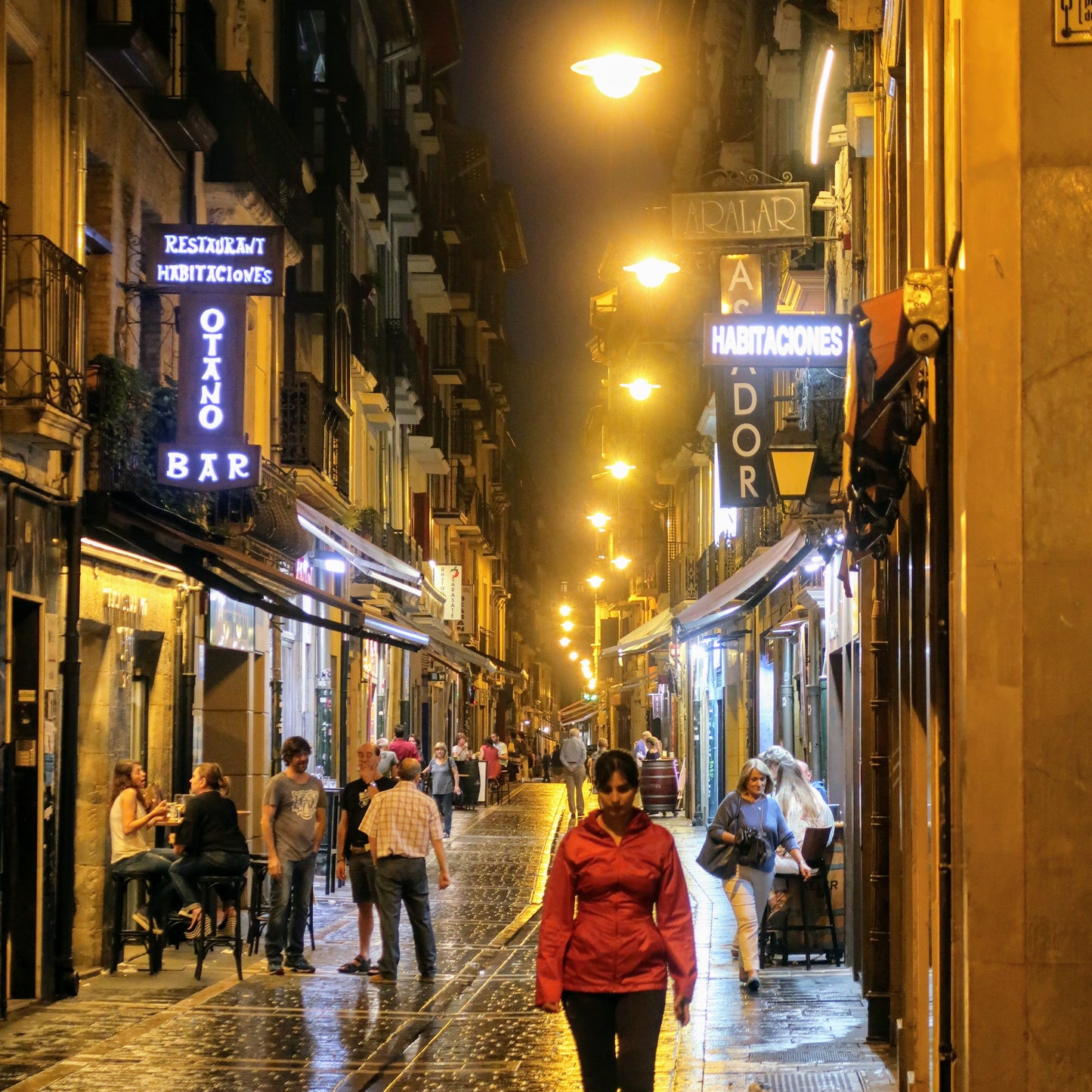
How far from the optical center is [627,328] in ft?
158

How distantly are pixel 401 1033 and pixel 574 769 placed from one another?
78.1 ft

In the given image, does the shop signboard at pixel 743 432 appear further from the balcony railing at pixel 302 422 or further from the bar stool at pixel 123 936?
the balcony railing at pixel 302 422

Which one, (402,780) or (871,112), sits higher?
(871,112)

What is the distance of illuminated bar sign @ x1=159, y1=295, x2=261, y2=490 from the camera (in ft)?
56.0

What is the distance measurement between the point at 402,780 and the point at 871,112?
21.4 feet

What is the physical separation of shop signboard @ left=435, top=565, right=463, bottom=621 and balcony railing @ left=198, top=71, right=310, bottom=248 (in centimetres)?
2716

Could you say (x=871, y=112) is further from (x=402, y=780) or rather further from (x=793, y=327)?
(x=402, y=780)

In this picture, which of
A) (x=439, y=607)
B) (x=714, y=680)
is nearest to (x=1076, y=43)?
(x=714, y=680)

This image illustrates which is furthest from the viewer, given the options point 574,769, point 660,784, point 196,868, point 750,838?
point 660,784

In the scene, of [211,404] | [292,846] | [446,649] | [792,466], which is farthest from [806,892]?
[446,649]

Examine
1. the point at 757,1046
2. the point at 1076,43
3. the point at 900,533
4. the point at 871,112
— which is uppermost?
the point at 871,112

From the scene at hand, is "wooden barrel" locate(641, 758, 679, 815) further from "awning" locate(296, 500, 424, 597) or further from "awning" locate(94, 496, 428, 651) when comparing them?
"awning" locate(94, 496, 428, 651)

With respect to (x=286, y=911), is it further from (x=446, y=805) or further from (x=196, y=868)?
(x=446, y=805)

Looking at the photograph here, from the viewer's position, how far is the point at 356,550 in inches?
1037
